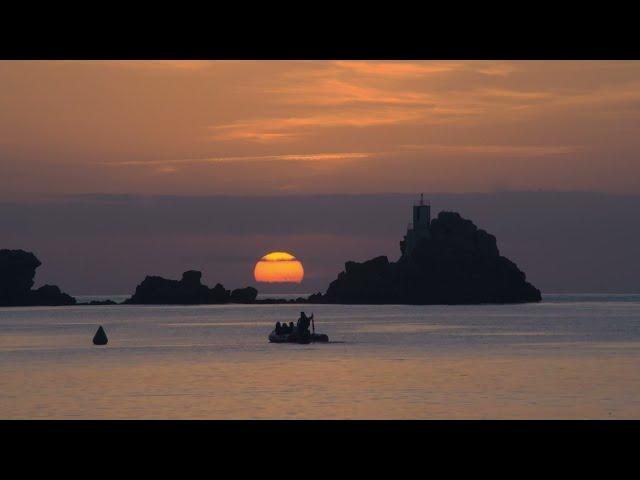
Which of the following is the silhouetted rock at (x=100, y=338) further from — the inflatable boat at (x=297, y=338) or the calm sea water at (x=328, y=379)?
the inflatable boat at (x=297, y=338)

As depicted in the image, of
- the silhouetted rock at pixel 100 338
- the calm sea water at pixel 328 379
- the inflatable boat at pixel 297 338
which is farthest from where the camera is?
the silhouetted rock at pixel 100 338

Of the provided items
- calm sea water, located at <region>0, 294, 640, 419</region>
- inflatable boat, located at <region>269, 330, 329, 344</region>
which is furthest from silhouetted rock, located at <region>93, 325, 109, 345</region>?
inflatable boat, located at <region>269, 330, 329, 344</region>

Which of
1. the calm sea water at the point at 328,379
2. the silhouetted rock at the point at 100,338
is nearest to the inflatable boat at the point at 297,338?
the calm sea water at the point at 328,379

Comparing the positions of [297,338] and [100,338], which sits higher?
[297,338]

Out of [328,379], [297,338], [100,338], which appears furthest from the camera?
[100,338]

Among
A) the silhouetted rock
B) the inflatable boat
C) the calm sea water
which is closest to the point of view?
the calm sea water

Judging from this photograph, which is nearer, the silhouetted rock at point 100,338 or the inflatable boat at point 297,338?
the inflatable boat at point 297,338

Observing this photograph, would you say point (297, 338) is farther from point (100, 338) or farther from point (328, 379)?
point (328, 379)

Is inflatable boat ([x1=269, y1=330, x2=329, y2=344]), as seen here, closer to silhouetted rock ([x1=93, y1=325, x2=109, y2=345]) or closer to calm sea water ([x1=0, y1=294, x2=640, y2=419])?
calm sea water ([x1=0, y1=294, x2=640, y2=419])

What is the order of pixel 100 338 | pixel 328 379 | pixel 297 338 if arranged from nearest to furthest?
pixel 328 379, pixel 297 338, pixel 100 338

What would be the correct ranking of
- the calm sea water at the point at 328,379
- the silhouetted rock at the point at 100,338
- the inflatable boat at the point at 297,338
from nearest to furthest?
the calm sea water at the point at 328,379
the inflatable boat at the point at 297,338
the silhouetted rock at the point at 100,338

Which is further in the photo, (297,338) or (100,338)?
(100,338)

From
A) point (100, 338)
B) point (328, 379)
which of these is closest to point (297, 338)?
point (100, 338)
